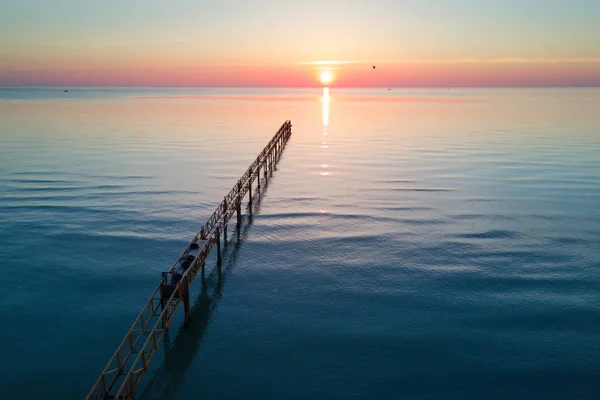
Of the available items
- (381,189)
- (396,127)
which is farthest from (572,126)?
(381,189)

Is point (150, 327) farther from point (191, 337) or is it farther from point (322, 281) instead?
point (322, 281)

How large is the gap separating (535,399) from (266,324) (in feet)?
38.3

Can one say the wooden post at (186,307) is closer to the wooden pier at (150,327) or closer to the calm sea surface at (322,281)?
the wooden pier at (150,327)

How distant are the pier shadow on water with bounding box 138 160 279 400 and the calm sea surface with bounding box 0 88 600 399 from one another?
0.33 ft

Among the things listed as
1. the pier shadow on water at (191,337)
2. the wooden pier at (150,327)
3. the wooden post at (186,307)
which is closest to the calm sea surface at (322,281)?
the pier shadow on water at (191,337)

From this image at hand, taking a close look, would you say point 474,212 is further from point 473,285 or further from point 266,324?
point 266,324

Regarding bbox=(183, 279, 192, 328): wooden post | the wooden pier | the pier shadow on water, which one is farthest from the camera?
bbox=(183, 279, 192, 328): wooden post

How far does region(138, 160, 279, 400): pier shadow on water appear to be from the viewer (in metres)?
19.4

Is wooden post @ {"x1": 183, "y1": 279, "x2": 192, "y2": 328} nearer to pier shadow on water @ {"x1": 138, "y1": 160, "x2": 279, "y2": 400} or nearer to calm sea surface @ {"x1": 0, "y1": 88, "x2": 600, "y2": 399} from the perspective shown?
pier shadow on water @ {"x1": 138, "y1": 160, "x2": 279, "y2": 400}

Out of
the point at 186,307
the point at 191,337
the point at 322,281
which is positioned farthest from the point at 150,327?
the point at 322,281

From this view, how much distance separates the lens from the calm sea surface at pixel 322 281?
2009 cm

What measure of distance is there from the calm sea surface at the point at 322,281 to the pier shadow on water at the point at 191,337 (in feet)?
0.33

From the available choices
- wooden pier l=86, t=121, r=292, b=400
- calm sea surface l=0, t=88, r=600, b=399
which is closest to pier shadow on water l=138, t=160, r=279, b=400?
calm sea surface l=0, t=88, r=600, b=399

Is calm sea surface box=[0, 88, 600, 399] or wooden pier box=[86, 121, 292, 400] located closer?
wooden pier box=[86, 121, 292, 400]
